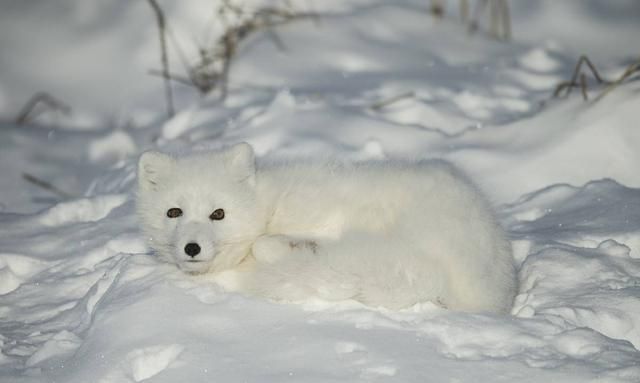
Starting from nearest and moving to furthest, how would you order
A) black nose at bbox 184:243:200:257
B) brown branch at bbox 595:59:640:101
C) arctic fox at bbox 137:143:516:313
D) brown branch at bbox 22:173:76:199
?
1. arctic fox at bbox 137:143:516:313
2. black nose at bbox 184:243:200:257
3. brown branch at bbox 595:59:640:101
4. brown branch at bbox 22:173:76:199

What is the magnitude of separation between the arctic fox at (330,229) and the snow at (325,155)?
91mm

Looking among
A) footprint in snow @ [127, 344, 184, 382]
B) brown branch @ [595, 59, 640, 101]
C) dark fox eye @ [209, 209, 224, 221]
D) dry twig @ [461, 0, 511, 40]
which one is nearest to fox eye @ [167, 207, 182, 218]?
dark fox eye @ [209, 209, 224, 221]

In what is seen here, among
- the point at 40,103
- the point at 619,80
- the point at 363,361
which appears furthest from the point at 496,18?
the point at 363,361

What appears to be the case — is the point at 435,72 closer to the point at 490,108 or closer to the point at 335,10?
Answer: the point at 490,108

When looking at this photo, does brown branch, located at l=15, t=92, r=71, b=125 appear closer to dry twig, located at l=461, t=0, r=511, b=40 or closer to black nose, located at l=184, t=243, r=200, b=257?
dry twig, located at l=461, t=0, r=511, b=40

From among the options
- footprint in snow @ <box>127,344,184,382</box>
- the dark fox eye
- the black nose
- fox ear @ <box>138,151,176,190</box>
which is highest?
fox ear @ <box>138,151,176,190</box>

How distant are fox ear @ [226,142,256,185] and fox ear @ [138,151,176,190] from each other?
22cm

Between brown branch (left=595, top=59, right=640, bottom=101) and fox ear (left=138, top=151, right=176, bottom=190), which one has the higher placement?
brown branch (left=595, top=59, right=640, bottom=101)

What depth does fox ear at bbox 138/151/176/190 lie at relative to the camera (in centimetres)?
316

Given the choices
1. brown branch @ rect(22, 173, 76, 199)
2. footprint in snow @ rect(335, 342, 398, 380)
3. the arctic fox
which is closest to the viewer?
footprint in snow @ rect(335, 342, 398, 380)

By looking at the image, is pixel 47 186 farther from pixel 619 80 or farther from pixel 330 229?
pixel 619 80

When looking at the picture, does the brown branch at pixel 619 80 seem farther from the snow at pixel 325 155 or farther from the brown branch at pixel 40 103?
the brown branch at pixel 40 103

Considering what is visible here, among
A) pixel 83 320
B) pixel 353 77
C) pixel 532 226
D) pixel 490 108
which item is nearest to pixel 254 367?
pixel 83 320

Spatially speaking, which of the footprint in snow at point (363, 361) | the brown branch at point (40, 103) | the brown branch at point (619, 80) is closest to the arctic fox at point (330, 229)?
the footprint in snow at point (363, 361)
